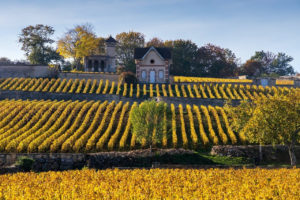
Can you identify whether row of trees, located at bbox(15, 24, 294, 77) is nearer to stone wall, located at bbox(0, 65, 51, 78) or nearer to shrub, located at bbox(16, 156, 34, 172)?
stone wall, located at bbox(0, 65, 51, 78)

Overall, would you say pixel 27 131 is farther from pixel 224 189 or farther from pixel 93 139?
pixel 224 189

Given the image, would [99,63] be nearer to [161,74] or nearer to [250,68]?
[161,74]

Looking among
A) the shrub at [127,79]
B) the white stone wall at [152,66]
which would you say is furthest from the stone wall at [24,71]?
the white stone wall at [152,66]

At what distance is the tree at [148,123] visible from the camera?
112 ft

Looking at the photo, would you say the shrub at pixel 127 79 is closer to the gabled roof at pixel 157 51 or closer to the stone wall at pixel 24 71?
→ the gabled roof at pixel 157 51

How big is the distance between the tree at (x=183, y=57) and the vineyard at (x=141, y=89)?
25.1m

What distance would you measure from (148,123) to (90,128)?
7750 millimetres

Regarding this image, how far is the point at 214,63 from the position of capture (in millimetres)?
97938

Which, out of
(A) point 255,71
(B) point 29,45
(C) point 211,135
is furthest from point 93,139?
(A) point 255,71

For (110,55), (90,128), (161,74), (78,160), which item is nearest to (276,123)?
(78,160)

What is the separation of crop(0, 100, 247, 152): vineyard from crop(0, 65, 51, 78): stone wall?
23.8 meters

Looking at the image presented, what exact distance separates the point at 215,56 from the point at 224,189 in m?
87.6

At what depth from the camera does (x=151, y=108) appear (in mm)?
34750

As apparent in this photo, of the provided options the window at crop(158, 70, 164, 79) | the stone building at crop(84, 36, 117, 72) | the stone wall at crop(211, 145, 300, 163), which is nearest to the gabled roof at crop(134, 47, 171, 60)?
the window at crop(158, 70, 164, 79)
